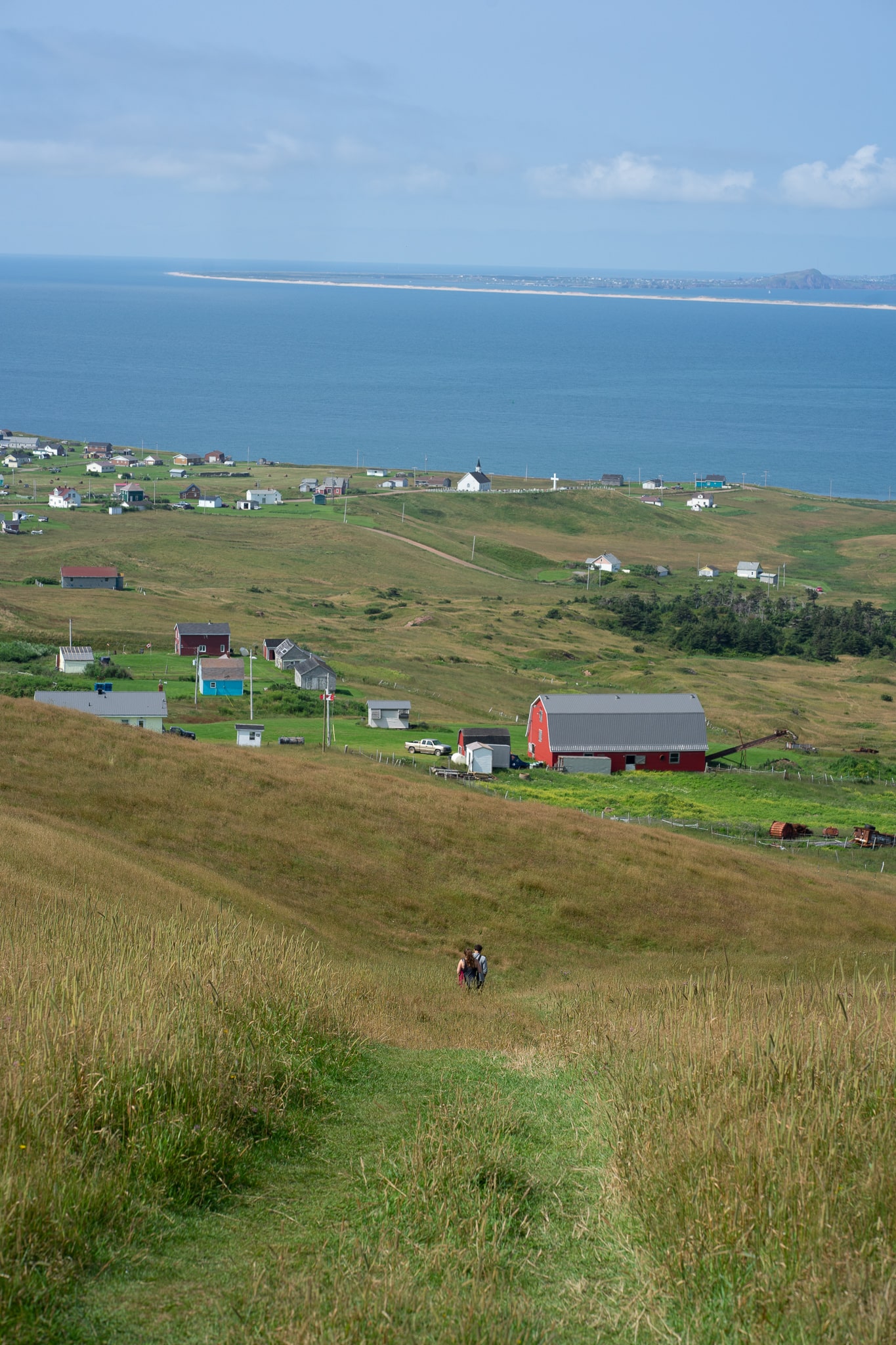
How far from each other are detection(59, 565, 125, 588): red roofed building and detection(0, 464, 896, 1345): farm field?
5828 centimetres

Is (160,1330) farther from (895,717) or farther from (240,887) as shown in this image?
(895,717)

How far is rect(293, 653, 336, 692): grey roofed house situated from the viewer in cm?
6581

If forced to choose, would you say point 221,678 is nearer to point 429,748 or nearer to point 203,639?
point 203,639

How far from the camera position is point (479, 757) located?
52.2m

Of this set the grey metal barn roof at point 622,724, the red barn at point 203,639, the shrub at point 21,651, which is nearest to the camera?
the grey metal barn roof at point 622,724

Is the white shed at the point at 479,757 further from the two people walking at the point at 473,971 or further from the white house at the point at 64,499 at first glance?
the white house at the point at 64,499

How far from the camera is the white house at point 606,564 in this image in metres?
123

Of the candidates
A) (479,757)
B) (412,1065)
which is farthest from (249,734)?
(412,1065)

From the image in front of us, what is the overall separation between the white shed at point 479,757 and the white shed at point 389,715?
21.0 feet

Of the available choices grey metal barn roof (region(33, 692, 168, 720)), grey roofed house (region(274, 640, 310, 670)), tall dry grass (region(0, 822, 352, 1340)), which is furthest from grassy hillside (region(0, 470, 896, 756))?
tall dry grass (region(0, 822, 352, 1340))

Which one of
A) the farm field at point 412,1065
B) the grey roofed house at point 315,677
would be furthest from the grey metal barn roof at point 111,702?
the farm field at point 412,1065

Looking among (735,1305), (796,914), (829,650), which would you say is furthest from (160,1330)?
(829,650)

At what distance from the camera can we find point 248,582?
105 m

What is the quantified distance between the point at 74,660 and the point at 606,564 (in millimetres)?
70284
